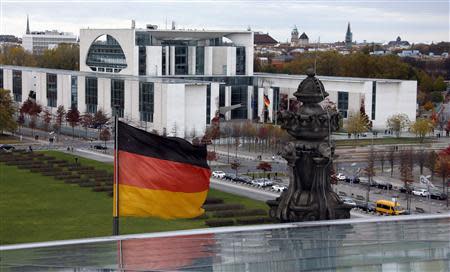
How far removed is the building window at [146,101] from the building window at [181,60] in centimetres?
709

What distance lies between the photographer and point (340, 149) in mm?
47750

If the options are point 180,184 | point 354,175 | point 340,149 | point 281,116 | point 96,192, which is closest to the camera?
point 281,116

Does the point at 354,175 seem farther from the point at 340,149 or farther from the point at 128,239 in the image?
the point at 128,239

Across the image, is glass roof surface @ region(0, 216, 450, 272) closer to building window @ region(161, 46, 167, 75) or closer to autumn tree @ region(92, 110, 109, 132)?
autumn tree @ region(92, 110, 109, 132)

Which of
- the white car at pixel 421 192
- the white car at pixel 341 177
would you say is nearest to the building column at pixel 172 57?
the white car at pixel 341 177

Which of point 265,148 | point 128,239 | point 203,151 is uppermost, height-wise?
point 203,151

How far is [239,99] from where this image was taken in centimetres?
6303

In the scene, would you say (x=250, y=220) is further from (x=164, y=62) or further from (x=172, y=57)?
(x=172, y=57)

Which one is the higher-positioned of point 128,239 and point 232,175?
point 128,239

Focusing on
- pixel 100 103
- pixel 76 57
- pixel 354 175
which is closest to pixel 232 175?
pixel 354 175

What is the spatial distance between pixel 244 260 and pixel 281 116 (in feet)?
3.45

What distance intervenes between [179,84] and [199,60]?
10.1 meters

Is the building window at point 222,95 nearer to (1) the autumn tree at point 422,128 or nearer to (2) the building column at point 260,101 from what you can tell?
(2) the building column at point 260,101

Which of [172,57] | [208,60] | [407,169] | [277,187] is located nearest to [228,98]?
[208,60]
